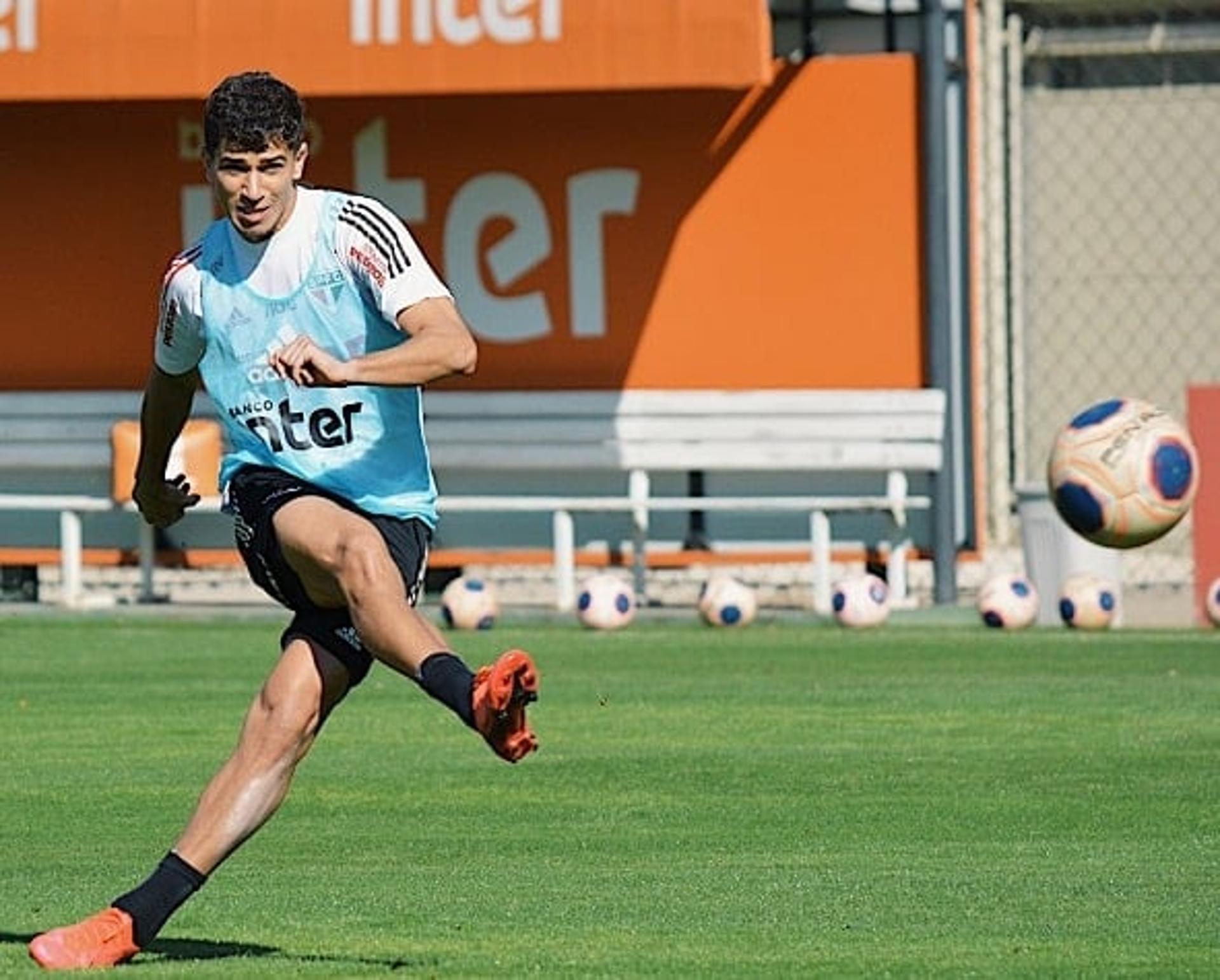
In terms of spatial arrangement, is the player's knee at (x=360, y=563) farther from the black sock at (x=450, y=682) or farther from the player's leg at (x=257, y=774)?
the player's leg at (x=257, y=774)

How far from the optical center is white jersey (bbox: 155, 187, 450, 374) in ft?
25.0

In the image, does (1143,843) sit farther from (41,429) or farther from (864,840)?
(41,429)

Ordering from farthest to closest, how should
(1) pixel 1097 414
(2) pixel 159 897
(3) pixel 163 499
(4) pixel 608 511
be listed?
(4) pixel 608 511 → (1) pixel 1097 414 → (3) pixel 163 499 → (2) pixel 159 897

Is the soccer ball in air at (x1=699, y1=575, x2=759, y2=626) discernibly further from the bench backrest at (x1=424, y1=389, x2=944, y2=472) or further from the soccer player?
the soccer player

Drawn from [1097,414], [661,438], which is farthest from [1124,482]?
[661,438]

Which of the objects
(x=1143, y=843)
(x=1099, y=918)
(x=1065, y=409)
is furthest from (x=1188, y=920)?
(x=1065, y=409)

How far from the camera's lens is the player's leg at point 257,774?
7.64 metres

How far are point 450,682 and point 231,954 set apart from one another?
958 millimetres

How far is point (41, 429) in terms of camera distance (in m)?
25.0

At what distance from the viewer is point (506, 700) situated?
7.01 m

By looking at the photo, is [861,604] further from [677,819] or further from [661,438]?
[677,819]

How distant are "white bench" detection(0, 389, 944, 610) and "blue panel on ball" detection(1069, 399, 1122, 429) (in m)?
4.57

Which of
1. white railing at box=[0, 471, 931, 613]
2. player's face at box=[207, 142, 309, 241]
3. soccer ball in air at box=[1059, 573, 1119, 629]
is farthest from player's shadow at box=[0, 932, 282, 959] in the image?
white railing at box=[0, 471, 931, 613]

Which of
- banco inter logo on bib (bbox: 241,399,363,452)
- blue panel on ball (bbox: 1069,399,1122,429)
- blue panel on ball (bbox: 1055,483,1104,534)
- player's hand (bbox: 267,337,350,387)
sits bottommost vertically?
blue panel on ball (bbox: 1055,483,1104,534)
